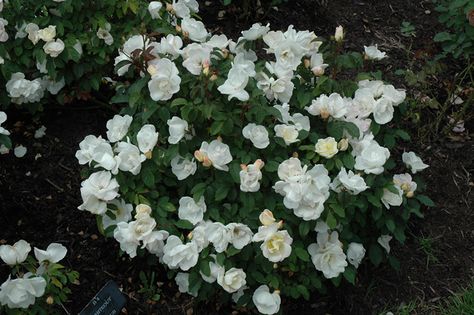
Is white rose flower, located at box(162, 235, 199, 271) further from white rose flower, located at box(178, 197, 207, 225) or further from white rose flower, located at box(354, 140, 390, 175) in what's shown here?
white rose flower, located at box(354, 140, 390, 175)

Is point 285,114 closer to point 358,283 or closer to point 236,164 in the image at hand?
point 236,164

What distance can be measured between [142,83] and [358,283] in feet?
4.20

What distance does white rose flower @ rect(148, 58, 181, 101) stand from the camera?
231cm

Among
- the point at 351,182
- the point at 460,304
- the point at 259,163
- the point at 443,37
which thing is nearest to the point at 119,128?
the point at 259,163

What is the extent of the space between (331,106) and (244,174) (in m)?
0.46

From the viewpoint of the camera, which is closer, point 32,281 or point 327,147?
point 32,281

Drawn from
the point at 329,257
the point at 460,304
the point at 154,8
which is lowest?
the point at 460,304

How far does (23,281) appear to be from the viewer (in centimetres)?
204

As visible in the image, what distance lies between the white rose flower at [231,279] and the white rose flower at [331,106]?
0.68 metres

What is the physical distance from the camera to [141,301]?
2686 millimetres

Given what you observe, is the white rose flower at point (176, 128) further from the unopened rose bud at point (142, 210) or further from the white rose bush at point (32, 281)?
the white rose bush at point (32, 281)

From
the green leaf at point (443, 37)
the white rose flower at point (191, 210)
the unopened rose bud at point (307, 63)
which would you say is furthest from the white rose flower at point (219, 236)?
the green leaf at point (443, 37)

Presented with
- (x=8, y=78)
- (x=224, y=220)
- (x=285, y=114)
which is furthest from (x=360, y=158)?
(x=8, y=78)

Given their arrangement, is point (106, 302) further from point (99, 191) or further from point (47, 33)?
point (47, 33)
